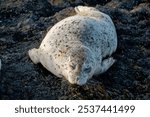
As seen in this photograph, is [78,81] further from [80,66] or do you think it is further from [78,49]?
[78,49]

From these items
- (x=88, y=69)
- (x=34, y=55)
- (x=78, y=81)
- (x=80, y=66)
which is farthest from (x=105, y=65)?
(x=34, y=55)

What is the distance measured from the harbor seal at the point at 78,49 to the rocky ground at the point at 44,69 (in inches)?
4.9

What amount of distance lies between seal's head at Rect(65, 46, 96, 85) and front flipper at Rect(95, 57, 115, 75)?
22cm

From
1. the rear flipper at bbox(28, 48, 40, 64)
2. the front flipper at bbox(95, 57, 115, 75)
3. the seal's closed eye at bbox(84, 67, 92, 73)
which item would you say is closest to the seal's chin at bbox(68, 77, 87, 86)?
the seal's closed eye at bbox(84, 67, 92, 73)

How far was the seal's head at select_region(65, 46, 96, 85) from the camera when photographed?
6.08 metres

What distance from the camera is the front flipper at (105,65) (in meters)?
6.59

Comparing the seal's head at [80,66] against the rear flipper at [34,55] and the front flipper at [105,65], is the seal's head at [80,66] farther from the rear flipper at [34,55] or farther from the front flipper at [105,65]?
the rear flipper at [34,55]

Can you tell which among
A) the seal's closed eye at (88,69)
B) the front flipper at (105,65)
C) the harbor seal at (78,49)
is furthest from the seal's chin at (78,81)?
the front flipper at (105,65)

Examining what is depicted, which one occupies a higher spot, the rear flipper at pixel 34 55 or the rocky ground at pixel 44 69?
the rear flipper at pixel 34 55

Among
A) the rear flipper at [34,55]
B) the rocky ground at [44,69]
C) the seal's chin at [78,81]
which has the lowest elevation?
the rocky ground at [44,69]

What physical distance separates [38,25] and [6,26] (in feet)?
1.60

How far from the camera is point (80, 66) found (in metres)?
6.14

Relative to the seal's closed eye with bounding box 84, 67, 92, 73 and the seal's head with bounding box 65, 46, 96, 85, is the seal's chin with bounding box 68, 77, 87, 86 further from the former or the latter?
the seal's closed eye with bounding box 84, 67, 92, 73

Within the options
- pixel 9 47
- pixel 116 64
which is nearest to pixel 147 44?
pixel 116 64
